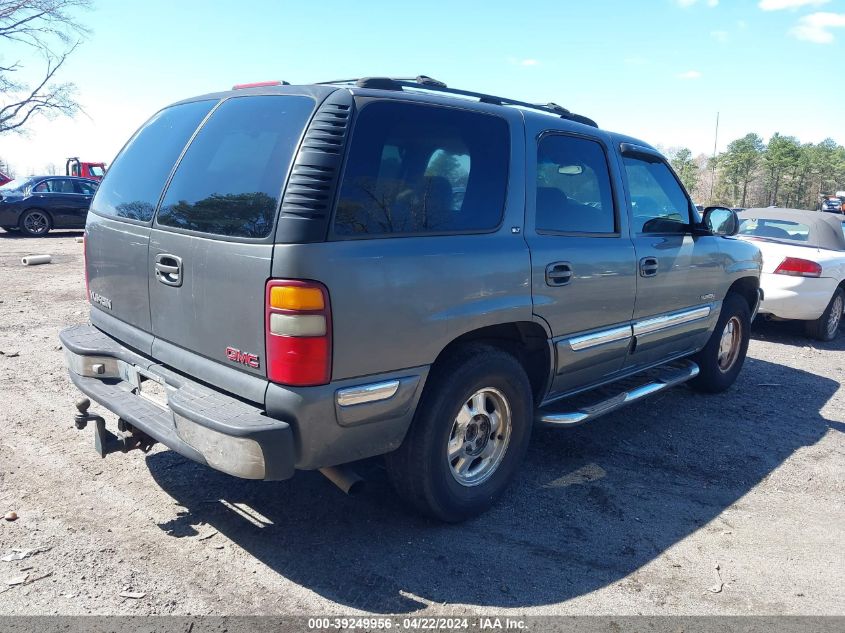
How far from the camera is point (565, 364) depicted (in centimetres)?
373

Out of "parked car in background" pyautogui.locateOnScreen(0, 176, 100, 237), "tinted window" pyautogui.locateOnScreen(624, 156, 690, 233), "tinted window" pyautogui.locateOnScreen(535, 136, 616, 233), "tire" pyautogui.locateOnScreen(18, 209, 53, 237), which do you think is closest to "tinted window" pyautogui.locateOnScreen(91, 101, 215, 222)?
"tinted window" pyautogui.locateOnScreen(535, 136, 616, 233)

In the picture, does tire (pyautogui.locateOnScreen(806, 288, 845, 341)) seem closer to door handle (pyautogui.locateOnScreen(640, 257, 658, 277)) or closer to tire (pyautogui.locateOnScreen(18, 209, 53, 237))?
door handle (pyautogui.locateOnScreen(640, 257, 658, 277))

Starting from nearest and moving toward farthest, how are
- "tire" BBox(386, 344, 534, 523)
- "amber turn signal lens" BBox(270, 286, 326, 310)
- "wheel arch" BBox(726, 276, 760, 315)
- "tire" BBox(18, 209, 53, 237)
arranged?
"amber turn signal lens" BBox(270, 286, 326, 310) → "tire" BBox(386, 344, 534, 523) → "wheel arch" BBox(726, 276, 760, 315) → "tire" BBox(18, 209, 53, 237)

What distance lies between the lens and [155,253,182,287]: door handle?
2.88 m

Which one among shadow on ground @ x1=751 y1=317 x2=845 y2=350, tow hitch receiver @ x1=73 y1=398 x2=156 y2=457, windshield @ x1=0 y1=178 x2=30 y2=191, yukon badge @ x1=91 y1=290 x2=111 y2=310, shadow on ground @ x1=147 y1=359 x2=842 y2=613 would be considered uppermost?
windshield @ x1=0 y1=178 x2=30 y2=191

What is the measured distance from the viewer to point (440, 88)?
346cm

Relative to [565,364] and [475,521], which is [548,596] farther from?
[565,364]

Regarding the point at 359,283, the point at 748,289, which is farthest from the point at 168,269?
the point at 748,289

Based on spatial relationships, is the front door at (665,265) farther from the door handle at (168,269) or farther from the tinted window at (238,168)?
the door handle at (168,269)

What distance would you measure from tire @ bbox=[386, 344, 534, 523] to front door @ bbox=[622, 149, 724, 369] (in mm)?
1308

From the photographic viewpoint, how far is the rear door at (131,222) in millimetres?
3166

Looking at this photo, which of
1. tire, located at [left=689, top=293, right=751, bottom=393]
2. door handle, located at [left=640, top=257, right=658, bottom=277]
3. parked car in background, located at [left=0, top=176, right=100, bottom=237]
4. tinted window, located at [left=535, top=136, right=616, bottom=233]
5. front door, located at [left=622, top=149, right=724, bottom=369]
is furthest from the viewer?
parked car in background, located at [left=0, top=176, right=100, bottom=237]

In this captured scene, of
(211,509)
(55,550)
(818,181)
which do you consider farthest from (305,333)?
(818,181)

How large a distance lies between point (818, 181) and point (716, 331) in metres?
48.5
